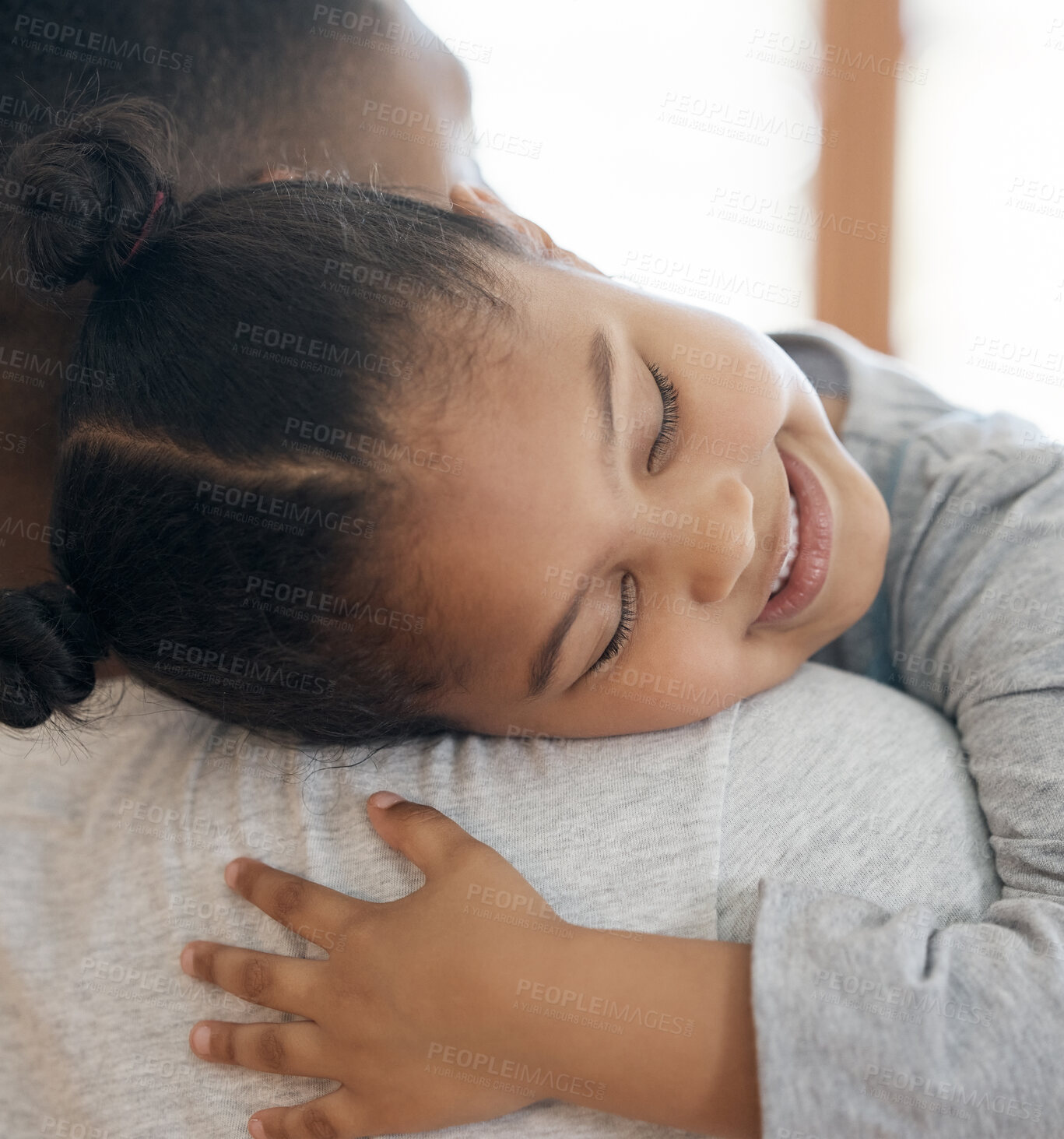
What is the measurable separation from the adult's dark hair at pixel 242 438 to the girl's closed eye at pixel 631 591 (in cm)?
15

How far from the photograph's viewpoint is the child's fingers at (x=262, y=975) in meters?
0.77

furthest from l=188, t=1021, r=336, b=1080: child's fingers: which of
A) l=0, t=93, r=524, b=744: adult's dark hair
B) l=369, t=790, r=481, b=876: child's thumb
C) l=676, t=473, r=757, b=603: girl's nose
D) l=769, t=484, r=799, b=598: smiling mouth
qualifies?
l=769, t=484, r=799, b=598: smiling mouth

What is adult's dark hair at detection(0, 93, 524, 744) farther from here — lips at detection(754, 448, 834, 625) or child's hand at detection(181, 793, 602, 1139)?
lips at detection(754, 448, 834, 625)

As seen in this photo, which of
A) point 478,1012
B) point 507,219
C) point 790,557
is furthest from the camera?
point 507,219

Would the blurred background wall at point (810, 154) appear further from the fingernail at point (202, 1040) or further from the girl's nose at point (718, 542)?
the fingernail at point (202, 1040)

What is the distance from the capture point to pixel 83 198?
911 mm

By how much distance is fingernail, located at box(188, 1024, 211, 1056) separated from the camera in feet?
2.54

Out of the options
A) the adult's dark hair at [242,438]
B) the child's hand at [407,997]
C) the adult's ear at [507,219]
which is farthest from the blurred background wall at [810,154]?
the child's hand at [407,997]

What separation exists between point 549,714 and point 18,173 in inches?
29.3

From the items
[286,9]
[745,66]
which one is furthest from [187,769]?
[745,66]

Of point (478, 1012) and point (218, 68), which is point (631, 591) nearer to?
point (478, 1012)

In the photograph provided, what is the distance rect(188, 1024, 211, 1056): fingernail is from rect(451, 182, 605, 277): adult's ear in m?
0.82

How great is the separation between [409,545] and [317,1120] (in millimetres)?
464

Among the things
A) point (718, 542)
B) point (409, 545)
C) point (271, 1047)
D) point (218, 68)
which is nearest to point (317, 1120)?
point (271, 1047)
